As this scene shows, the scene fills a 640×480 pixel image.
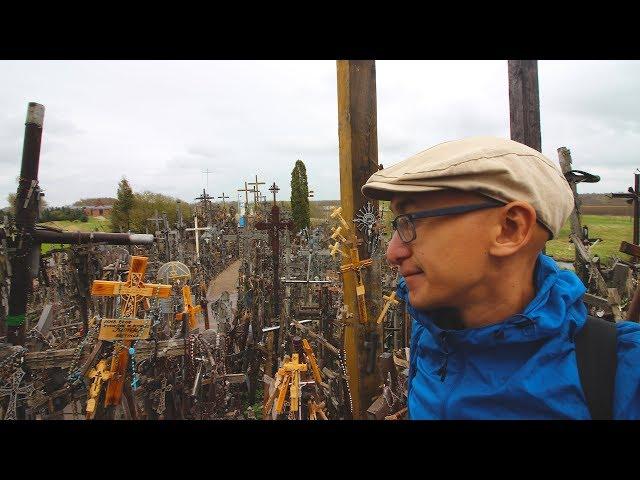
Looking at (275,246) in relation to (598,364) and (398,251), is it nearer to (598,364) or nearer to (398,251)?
(398,251)

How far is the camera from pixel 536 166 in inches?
42.3

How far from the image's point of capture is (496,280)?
112 centimetres

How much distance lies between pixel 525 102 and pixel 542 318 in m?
1.77

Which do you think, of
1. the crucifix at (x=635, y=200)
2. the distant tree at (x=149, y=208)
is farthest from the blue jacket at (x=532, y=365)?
the distant tree at (x=149, y=208)

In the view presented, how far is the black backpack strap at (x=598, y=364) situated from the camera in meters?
0.97

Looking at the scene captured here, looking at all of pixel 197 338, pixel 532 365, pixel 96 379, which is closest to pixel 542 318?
pixel 532 365

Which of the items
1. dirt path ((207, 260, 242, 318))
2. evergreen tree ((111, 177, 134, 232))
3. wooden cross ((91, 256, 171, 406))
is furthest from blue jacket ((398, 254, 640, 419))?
evergreen tree ((111, 177, 134, 232))

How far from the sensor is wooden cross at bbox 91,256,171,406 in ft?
11.4

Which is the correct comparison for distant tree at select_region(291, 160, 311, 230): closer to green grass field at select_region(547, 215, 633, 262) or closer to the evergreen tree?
the evergreen tree

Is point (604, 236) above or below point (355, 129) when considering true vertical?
below

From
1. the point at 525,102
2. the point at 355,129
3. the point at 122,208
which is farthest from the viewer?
the point at 122,208
